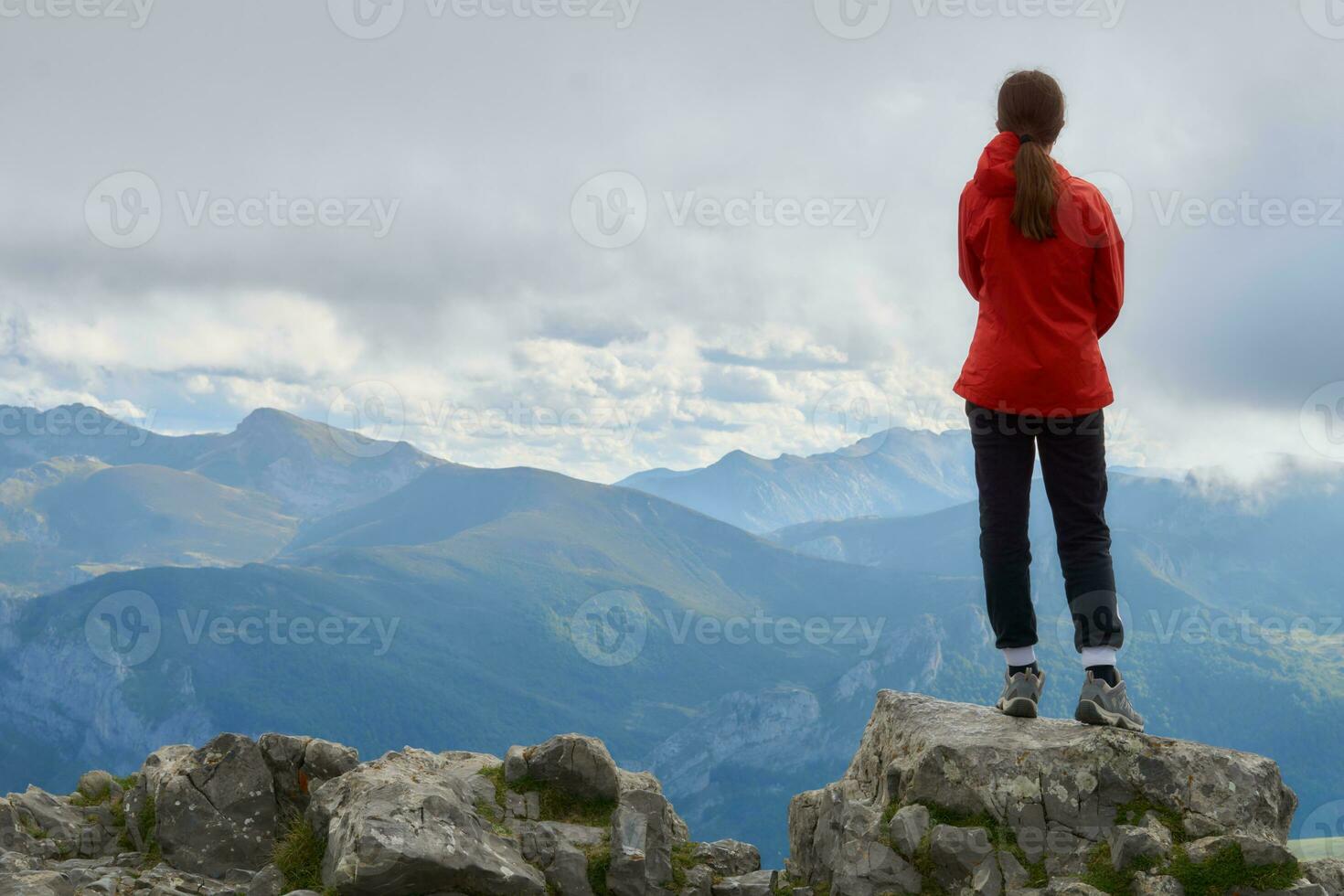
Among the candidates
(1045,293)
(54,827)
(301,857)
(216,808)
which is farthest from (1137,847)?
(54,827)

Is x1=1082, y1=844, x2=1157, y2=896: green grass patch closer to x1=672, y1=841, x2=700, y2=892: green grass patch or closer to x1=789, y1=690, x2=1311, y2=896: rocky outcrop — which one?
x1=789, y1=690, x2=1311, y2=896: rocky outcrop

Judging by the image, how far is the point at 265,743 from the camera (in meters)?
13.0

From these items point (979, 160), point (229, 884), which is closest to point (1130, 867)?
point (979, 160)

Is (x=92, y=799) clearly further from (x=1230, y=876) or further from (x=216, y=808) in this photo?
(x=1230, y=876)

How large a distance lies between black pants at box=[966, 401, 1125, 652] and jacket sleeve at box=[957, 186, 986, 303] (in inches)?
53.1

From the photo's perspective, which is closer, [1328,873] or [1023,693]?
[1328,873]

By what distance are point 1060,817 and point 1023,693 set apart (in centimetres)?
151

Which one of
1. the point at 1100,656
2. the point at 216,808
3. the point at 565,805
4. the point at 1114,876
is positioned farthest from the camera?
the point at 216,808

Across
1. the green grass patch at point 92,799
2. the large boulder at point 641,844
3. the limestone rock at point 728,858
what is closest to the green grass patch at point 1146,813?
the limestone rock at point 728,858

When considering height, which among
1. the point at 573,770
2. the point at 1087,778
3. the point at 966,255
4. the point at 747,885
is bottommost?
the point at 747,885

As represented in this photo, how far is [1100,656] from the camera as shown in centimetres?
975

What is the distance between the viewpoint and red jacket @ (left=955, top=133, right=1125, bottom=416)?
9398 mm

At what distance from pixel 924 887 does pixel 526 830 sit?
4.32 metres

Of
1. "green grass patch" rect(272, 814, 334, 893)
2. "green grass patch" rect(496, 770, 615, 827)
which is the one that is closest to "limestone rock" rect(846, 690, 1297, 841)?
"green grass patch" rect(496, 770, 615, 827)
